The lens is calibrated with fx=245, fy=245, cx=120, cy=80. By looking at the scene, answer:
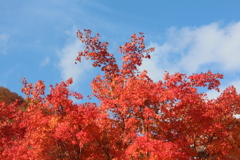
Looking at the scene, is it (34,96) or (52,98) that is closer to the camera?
(52,98)

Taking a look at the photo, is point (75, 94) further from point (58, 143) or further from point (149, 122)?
point (149, 122)

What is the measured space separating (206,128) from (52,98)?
36.5 ft

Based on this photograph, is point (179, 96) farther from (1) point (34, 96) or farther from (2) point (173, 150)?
(1) point (34, 96)

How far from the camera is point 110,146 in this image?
17391 mm

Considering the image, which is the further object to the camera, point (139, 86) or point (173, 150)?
point (139, 86)

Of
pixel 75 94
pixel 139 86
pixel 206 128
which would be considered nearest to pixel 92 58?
pixel 75 94

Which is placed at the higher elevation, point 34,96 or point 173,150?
point 34,96

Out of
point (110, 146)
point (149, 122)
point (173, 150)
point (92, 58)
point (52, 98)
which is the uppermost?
point (92, 58)

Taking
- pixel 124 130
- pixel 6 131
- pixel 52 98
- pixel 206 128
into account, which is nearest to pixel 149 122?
pixel 124 130

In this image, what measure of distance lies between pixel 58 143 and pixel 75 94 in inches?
146

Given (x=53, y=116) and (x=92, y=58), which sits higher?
(x=92, y=58)

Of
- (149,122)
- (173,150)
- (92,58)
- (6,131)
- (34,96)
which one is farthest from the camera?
(92,58)

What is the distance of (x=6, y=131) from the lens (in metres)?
21.8

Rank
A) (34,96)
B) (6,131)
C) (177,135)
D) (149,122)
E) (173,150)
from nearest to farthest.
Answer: (173,150)
(149,122)
(177,135)
(34,96)
(6,131)
